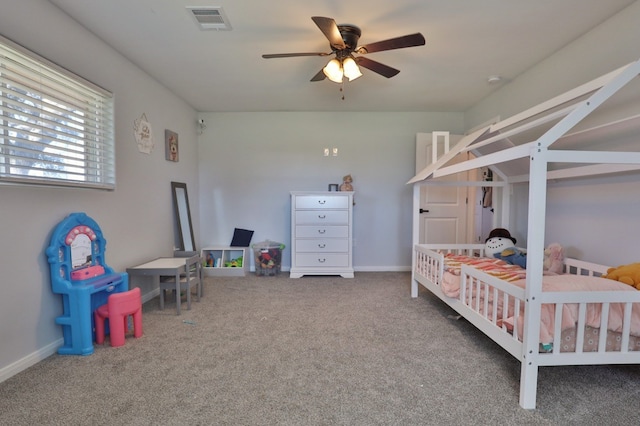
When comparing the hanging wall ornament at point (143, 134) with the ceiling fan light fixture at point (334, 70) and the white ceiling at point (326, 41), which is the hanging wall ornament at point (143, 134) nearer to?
the white ceiling at point (326, 41)

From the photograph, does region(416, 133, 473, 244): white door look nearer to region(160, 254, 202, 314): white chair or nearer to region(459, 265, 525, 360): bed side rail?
region(459, 265, 525, 360): bed side rail

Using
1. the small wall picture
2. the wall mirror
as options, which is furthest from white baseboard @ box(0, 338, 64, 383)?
the small wall picture

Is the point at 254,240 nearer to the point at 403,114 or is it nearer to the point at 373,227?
the point at 373,227

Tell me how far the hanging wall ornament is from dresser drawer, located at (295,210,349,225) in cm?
181

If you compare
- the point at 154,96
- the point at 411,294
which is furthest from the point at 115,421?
the point at 154,96

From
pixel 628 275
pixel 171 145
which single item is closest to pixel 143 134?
pixel 171 145

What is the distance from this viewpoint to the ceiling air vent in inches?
80.4

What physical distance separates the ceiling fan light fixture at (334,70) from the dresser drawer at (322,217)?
1.86 meters

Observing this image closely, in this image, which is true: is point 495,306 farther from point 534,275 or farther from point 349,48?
point 349,48

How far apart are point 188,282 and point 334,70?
2.23m

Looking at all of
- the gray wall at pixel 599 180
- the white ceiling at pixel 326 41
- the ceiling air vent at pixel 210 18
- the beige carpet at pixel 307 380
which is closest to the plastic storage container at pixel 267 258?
the beige carpet at pixel 307 380

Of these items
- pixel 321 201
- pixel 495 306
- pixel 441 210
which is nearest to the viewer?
pixel 495 306

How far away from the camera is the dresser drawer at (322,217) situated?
13.0ft

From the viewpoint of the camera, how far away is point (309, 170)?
4.39 meters
